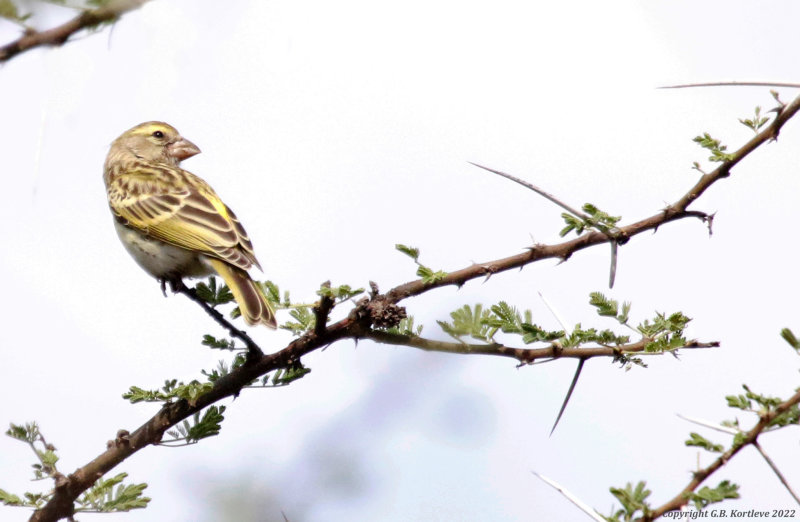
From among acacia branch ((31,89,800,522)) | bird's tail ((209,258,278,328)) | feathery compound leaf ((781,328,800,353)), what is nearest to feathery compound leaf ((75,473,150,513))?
acacia branch ((31,89,800,522))

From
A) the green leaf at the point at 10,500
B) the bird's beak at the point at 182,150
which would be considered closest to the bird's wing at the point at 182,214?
the bird's beak at the point at 182,150

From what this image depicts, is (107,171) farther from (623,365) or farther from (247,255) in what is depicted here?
(623,365)

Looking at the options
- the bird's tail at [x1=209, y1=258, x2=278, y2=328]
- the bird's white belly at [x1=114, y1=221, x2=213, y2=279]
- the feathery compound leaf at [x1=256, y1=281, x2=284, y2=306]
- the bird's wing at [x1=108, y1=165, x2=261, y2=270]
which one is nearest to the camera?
the feathery compound leaf at [x1=256, y1=281, x2=284, y2=306]

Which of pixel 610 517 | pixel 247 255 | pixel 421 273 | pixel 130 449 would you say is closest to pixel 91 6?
pixel 421 273

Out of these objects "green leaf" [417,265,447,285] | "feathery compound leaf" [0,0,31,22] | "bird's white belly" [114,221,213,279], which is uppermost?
"feathery compound leaf" [0,0,31,22]

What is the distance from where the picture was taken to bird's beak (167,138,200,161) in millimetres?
9846

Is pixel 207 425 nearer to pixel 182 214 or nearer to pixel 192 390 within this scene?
pixel 192 390

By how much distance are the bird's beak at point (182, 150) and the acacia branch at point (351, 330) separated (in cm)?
632

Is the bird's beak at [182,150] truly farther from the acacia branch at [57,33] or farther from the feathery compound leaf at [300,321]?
the acacia branch at [57,33]

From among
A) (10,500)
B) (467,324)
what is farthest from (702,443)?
(10,500)

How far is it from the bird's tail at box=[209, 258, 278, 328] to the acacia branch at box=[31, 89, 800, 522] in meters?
0.74

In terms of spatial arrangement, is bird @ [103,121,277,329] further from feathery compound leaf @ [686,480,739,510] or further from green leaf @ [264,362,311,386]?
feathery compound leaf @ [686,480,739,510]

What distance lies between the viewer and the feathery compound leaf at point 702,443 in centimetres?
256

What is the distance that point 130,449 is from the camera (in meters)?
3.82
